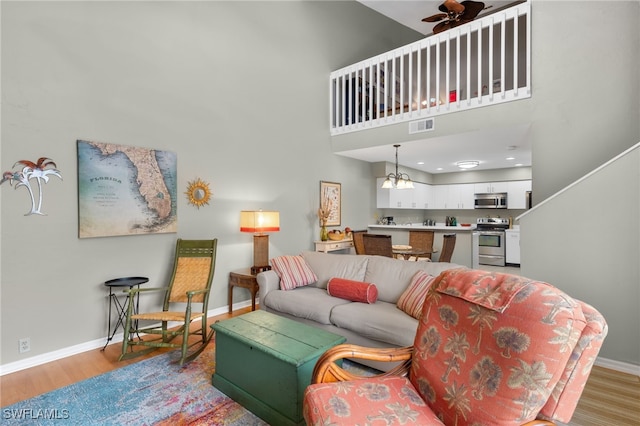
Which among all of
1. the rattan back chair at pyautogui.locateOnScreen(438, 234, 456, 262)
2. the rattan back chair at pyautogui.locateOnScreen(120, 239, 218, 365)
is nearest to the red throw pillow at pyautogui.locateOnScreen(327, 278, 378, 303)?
the rattan back chair at pyautogui.locateOnScreen(120, 239, 218, 365)

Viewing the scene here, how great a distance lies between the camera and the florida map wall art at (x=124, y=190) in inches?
126

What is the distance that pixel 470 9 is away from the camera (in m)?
5.24

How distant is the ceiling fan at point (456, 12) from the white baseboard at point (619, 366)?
4.79m

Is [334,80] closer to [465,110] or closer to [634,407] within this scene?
[465,110]

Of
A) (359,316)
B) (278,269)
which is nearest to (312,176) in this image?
(278,269)

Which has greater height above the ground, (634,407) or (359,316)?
(359,316)

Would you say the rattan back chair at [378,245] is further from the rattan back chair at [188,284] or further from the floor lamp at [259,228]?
the rattan back chair at [188,284]

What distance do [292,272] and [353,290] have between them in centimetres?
81

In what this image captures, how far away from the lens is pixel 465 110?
167 inches

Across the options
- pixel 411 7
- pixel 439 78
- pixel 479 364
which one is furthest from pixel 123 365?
pixel 411 7

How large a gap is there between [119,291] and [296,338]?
2.22m

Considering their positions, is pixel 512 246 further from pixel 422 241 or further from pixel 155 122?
pixel 155 122

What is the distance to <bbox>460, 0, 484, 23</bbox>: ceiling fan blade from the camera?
5082 mm

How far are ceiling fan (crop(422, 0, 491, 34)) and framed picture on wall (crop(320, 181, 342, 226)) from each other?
2940 mm
